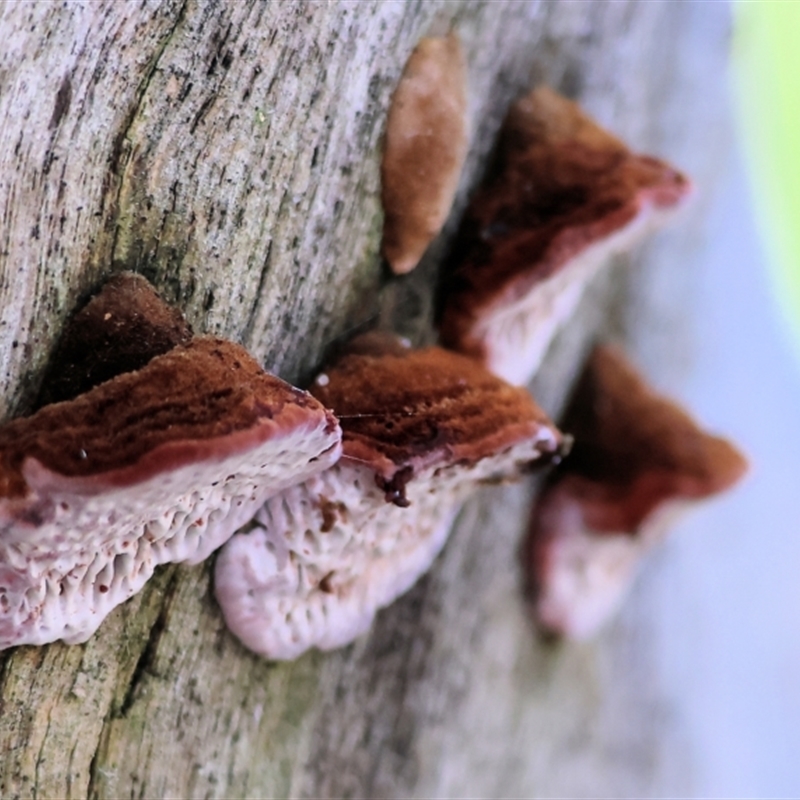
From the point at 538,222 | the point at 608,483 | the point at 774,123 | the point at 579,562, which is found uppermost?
the point at 774,123

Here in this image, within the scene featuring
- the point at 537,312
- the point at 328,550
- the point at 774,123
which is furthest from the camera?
the point at 774,123

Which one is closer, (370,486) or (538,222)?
A: (370,486)

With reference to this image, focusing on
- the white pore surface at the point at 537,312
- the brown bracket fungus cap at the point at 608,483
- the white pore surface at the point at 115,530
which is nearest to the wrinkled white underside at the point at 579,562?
the brown bracket fungus cap at the point at 608,483

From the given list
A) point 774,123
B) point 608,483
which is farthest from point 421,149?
point 774,123

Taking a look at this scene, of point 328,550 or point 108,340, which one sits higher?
point 108,340

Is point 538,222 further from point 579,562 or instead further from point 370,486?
point 579,562

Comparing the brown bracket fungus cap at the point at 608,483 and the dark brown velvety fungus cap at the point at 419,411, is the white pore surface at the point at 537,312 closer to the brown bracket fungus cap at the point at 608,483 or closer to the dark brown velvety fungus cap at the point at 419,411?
the dark brown velvety fungus cap at the point at 419,411

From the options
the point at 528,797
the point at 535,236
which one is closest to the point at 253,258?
the point at 535,236
